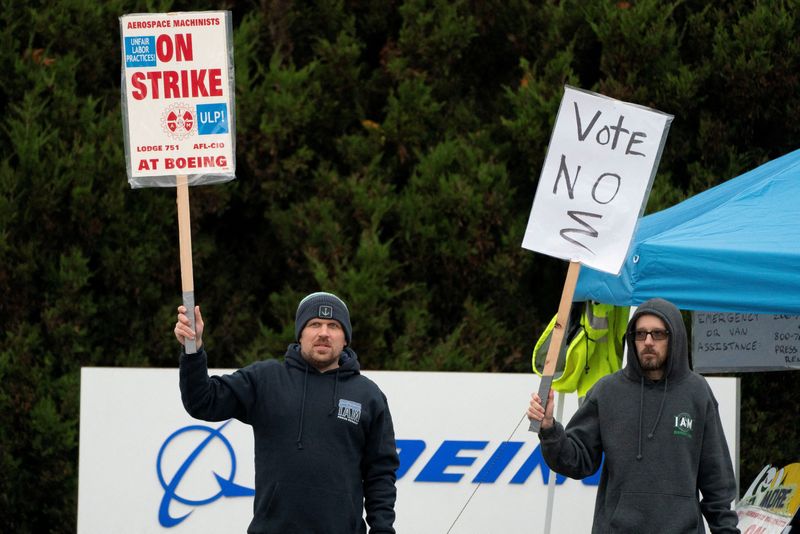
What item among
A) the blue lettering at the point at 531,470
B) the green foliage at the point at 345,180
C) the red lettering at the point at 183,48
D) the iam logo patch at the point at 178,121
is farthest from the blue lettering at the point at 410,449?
the red lettering at the point at 183,48

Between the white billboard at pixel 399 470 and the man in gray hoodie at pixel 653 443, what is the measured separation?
2.53 metres

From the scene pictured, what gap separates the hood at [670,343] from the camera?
451 cm

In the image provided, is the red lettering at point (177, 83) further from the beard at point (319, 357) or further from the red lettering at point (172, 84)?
the beard at point (319, 357)

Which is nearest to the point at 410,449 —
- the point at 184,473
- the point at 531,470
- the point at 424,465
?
the point at 424,465

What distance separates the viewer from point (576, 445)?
14.9 feet

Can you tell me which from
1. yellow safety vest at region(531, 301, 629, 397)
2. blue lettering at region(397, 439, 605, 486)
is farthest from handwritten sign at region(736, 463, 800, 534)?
blue lettering at region(397, 439, 605, 486)

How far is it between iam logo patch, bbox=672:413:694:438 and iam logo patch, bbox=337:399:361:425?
48.0 inches

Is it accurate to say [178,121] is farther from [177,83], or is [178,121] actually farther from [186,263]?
[186,263]

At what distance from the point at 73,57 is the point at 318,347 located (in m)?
5.79

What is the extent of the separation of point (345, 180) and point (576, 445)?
5.44 m

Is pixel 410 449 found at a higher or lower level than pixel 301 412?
lower

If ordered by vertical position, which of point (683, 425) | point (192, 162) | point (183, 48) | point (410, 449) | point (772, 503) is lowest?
point (772, 503)

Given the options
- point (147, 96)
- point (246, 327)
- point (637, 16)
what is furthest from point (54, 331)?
point (637, 16)

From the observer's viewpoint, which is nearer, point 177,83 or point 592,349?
point 177,83
